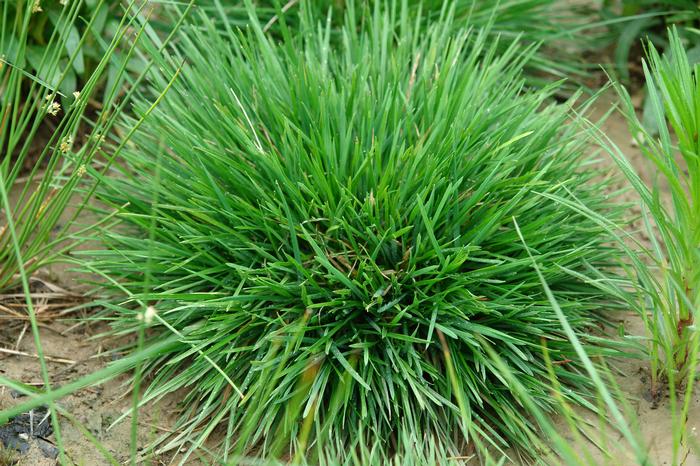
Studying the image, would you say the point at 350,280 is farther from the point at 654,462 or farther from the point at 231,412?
the point at 654,462

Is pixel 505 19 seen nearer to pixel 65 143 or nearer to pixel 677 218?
pixel 677 218

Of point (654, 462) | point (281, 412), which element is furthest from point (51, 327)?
point (654, 462)

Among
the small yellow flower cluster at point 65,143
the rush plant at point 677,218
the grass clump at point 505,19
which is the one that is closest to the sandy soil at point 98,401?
the rush plant at point 677,218

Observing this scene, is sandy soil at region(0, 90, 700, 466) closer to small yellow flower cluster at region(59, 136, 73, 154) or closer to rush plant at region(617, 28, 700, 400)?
rush plant at region(617, 28, 700, 400)

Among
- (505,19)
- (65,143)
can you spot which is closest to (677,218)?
(505,19)

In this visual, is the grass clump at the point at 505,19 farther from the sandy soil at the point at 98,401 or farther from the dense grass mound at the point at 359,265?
the sandy soil at the point at 98,401

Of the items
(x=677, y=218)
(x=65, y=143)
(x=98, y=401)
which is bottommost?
(x=677, y=218)
